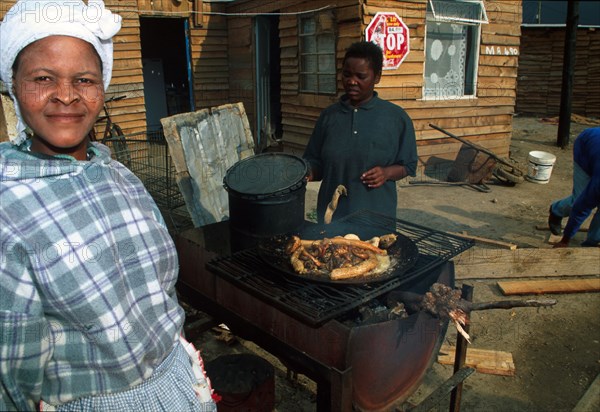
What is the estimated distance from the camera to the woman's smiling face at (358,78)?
12.7 feet

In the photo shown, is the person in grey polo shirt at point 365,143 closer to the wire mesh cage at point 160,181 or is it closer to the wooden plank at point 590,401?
the wooden plank at point 590,401

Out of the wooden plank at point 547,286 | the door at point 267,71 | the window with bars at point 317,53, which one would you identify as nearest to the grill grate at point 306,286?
the wooden plank at point 547,286

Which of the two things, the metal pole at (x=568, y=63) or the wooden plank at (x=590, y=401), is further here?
the metal pole at (x=568, y=63)

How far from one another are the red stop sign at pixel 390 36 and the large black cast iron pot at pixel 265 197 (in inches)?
251

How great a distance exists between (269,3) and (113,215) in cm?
1090

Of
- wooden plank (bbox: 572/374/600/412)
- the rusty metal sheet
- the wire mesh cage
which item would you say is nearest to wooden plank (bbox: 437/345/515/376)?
wooden plank (bbox: 572/374/600/412)

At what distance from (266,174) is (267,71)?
10069 mm

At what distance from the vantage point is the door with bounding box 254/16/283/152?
491 inches

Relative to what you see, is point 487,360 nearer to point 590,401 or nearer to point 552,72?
point 590,401

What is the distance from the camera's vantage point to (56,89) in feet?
4.96

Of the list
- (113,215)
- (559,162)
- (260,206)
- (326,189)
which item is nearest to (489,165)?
(559,162)

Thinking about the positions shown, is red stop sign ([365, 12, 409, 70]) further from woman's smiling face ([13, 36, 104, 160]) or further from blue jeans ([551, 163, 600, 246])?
woman's smiling face ([13, 36, 104, 160])

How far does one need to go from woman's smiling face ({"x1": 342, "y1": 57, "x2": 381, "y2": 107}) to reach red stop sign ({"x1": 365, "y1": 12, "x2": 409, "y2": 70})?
5.55 metres

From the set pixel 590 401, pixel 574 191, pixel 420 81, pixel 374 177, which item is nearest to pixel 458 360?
pixel 590 401
